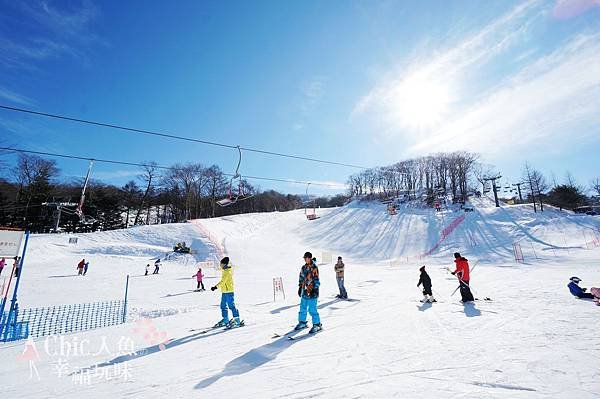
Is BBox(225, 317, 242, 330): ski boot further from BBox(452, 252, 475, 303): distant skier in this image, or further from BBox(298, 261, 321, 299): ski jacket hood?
BBox(452, 252, 475, 303): distant skier

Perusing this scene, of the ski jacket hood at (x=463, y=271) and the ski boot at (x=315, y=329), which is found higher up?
the ski jacket hood at (x=463, y=271)

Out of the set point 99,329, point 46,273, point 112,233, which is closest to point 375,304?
point 99,329

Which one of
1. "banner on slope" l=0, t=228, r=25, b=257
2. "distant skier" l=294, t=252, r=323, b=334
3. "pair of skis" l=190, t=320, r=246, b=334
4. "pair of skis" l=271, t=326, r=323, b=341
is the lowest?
"pair of skis" l=190, t=320, r=246, b=334

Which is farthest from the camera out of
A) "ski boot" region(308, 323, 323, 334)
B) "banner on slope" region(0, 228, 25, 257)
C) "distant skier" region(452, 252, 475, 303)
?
"distant skier" region(452, 252, 475, 303)

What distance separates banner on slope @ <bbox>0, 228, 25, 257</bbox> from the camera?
8.90m

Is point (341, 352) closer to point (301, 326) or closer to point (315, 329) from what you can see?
point (315, 329)

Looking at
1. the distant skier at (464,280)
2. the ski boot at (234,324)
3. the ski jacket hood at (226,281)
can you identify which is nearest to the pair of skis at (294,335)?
the ski boot at (234,324)

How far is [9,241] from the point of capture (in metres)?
8.98

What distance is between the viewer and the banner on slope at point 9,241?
8.90 m

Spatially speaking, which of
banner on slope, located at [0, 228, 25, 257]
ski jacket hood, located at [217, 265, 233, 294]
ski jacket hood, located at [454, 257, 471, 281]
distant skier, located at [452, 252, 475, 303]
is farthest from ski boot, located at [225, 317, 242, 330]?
ski jacket hood, located at [454, 257, 471, 281]

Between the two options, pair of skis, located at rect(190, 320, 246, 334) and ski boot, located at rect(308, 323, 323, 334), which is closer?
ski boot, located at rect(308, 323, 323, 334)

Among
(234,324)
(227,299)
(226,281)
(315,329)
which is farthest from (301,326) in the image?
(226,281)

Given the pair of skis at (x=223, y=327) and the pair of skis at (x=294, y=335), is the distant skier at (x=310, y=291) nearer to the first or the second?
the pair of skis at (x=294, y=335)

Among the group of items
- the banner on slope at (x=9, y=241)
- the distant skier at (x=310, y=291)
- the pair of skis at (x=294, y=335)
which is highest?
the banner on slope at (x=9, y=241)
